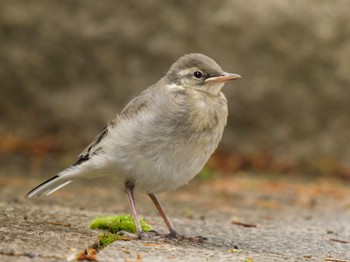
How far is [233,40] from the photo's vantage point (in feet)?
36.2

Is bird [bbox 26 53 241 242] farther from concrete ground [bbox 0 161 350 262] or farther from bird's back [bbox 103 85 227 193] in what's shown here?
concrete ground [bbox 0 161 350 262]

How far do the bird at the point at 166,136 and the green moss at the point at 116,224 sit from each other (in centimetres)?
11

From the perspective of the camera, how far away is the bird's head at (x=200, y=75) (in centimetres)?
646

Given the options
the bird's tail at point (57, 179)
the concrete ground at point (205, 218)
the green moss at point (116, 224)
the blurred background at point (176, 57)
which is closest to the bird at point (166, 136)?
the bird's tail at point (57, 179)

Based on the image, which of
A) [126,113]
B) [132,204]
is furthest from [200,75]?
[132,204]

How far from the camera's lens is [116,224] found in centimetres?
603

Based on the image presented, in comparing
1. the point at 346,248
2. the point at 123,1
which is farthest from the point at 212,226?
the point at 123,1

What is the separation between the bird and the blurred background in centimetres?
447

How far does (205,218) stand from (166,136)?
163 centimetres

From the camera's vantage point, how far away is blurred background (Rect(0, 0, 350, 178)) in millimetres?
10953

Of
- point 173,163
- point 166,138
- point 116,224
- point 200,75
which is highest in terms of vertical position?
point 200,75

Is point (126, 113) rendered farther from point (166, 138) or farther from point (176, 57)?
point (176, 57)

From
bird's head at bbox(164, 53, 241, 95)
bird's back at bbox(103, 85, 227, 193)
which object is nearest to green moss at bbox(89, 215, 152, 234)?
bird's back at bbox(103, 85, 227, 193)

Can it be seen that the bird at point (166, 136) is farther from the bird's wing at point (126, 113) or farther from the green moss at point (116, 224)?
the green moss at point (116, 224)
